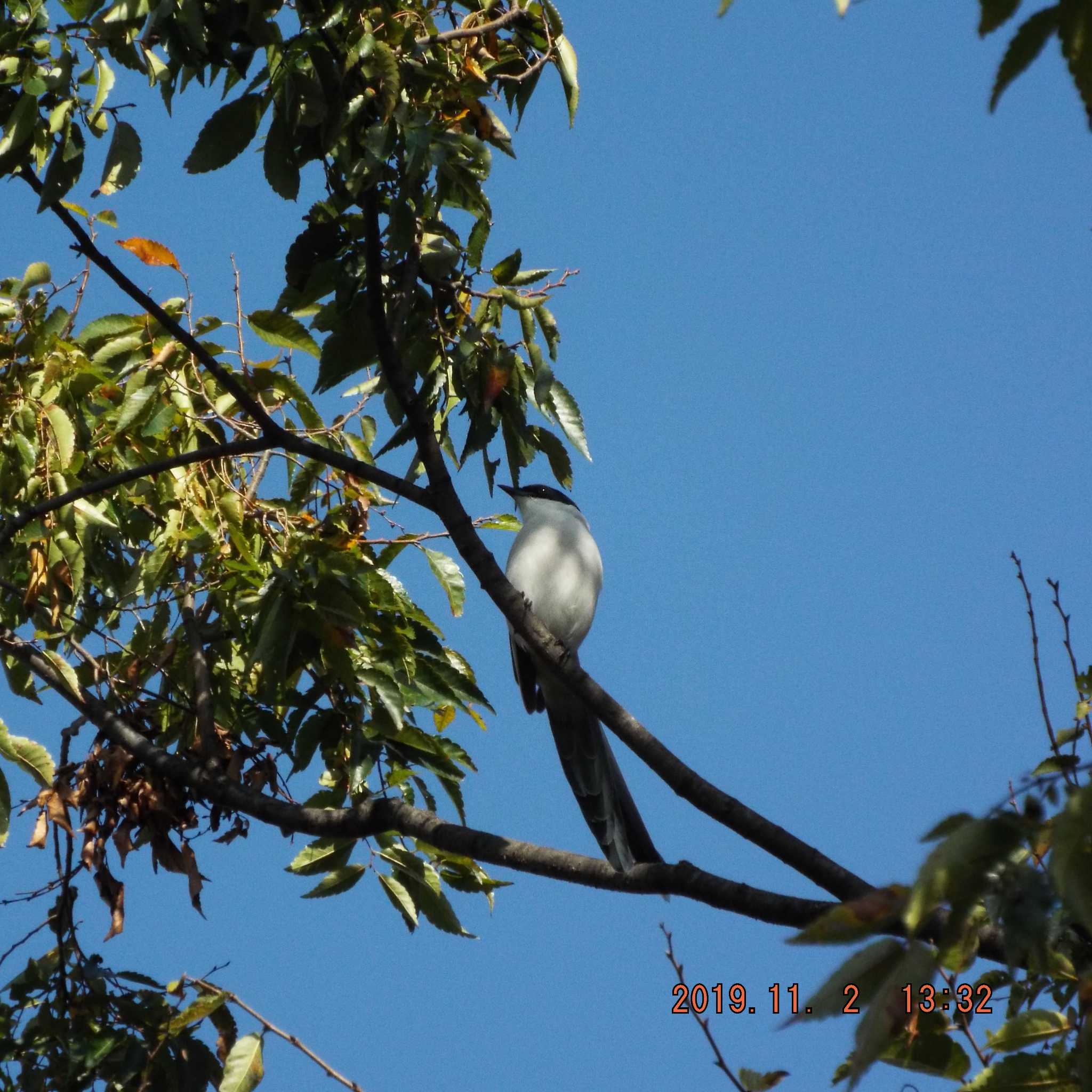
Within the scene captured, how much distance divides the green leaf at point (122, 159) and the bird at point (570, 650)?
5.47ft

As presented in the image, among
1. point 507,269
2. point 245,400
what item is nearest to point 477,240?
point 507,269

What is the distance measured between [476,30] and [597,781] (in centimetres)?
234

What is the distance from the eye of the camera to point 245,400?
327 centimetres

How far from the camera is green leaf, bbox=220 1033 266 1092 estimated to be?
10.7 ft

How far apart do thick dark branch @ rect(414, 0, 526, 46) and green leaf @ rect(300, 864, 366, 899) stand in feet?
7.25

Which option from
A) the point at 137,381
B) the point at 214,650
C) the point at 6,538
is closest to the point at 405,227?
the point at 137,381

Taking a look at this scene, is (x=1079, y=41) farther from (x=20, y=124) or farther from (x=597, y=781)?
(x=597, y=781)

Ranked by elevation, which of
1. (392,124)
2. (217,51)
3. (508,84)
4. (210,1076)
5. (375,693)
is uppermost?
(508,84)

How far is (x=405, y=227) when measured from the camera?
2920 millimetres

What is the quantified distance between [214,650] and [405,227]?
5.47 ft

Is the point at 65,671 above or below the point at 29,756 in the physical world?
above

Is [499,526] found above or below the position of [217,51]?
below

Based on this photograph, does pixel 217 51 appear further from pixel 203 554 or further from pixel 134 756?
pixel 134 756

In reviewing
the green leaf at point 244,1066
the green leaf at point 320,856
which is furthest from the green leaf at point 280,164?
the green leaf at point 244,1066
